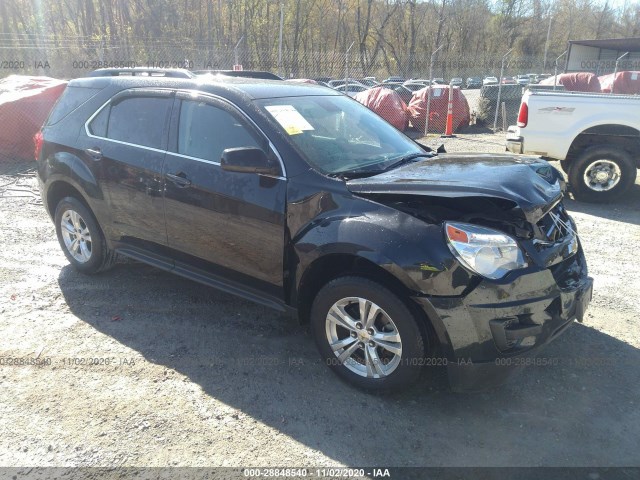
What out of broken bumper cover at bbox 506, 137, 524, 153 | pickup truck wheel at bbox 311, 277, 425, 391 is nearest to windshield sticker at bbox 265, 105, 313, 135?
pickup truck wheel at bbox 311, 277, 425, 391

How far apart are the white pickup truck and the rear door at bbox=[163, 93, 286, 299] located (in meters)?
5.78

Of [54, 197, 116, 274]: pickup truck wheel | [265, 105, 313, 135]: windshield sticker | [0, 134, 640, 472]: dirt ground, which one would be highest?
[265, 105, 313, 135]: windshield sticker

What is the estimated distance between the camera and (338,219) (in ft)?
9.70

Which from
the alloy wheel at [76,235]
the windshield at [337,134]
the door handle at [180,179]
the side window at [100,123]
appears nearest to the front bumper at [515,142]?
the windshield at [337,134]

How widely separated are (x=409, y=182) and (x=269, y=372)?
1.58 metres

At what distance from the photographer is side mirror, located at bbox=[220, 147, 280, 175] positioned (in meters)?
3.14

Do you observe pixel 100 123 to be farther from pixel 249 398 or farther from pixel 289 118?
pixel 249 398

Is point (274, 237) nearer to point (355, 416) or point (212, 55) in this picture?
point (355, 416)

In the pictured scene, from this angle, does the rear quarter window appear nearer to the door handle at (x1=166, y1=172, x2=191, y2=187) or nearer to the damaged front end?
the door handle at (x1=166, y1=172, x2=191, y2=187)

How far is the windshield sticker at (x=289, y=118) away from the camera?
11.1 ft

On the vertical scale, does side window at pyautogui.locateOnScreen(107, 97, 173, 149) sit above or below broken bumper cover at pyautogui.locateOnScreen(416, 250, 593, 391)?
above

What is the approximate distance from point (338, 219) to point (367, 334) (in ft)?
2.36

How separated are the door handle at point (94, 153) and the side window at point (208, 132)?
94cm

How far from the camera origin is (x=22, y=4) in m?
33.1
